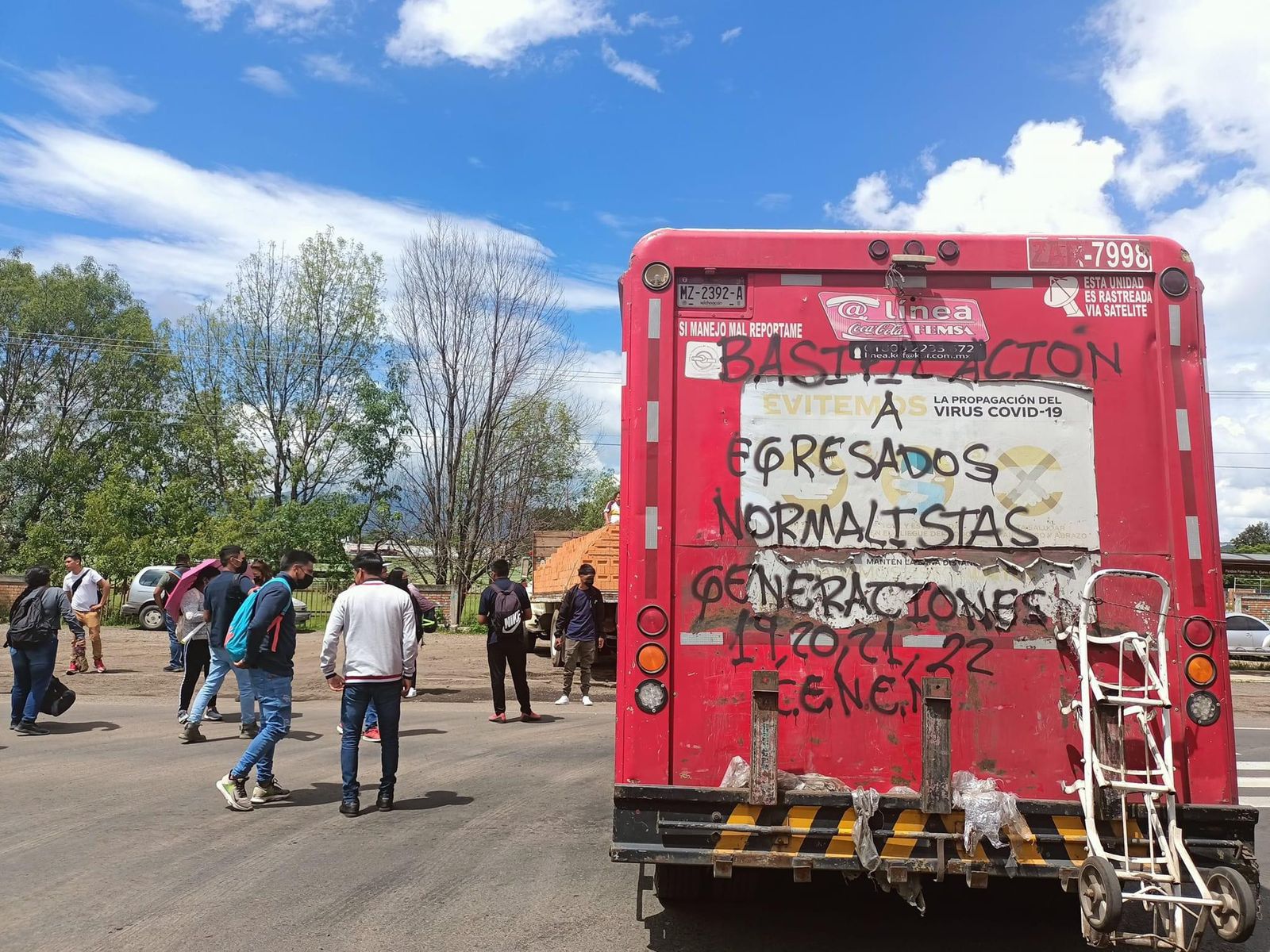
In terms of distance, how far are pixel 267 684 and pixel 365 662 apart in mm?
1063

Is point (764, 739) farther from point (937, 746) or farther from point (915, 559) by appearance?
point (915, 559)

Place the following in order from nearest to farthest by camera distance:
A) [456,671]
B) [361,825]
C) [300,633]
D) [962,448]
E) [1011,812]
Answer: [1011,812], [962,448], [361,825], [456,671], [300,633]

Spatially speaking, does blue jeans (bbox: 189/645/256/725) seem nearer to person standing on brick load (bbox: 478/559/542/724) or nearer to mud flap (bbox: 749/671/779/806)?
person standing on brick load (bbox: 478/559/542/724)

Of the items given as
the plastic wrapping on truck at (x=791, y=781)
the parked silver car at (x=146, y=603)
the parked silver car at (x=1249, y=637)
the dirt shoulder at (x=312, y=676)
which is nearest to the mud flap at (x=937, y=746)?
the plastic wrapping on truck at (x=791, y=781)

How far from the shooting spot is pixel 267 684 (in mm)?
7789

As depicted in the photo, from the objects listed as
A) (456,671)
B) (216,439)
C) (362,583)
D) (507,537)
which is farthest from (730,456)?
(216,439)

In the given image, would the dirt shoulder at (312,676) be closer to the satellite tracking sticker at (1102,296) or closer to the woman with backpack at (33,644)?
the woman with backpack at (33,644)

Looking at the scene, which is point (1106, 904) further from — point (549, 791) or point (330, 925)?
point (549, 791)

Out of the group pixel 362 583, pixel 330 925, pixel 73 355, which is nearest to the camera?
pixel 330 925

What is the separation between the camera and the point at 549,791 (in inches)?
320

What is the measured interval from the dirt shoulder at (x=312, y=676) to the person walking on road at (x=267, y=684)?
6.57 m

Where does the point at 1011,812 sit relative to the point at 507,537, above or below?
below

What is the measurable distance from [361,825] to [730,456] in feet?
13.9

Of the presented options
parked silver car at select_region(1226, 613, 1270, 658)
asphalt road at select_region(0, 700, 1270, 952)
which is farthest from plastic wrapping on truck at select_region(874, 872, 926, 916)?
parked silver car at select_region(1226, 613, 1270, 658)
